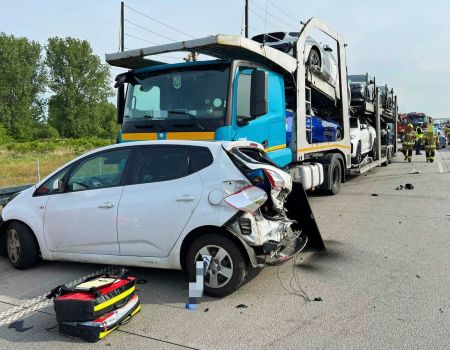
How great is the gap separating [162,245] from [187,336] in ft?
3.76

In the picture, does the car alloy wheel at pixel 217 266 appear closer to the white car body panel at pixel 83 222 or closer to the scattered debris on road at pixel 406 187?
the white car body panel at pixel 83 222

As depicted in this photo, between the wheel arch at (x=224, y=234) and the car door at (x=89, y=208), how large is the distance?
30.5 inches

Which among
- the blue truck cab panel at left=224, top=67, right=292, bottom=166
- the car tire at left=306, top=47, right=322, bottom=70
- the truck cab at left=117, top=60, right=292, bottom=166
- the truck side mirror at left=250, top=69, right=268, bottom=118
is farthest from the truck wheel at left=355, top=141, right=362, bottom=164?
the truck side mirror at left=250, top=69, right=268, bottom=118

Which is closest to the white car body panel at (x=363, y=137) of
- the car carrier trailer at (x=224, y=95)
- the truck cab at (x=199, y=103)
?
the car carrier trailer at (x=224, y=95)

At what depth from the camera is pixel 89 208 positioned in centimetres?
476

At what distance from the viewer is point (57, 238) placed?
497 cm

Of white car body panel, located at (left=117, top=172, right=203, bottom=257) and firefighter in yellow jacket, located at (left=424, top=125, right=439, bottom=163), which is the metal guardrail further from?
firefighter in yellow jacket, located at (left=424, top=125, right=439, bottom=163)

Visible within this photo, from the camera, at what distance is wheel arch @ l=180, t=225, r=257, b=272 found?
4180mm

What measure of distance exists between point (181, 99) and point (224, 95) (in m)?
0.68

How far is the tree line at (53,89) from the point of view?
2293 inches

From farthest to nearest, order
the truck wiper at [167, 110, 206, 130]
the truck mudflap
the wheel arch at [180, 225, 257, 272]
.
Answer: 1. the truck wiper at [167, 110, 206, 130]
2. the truck mudflap
3. the wheel arch at [180, 225, 257, 272]

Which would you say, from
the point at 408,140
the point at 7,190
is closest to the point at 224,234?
the point at 7,190

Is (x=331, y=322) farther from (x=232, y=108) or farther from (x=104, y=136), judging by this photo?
(x=104, y=136)

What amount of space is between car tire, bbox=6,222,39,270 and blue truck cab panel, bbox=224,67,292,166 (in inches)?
104
